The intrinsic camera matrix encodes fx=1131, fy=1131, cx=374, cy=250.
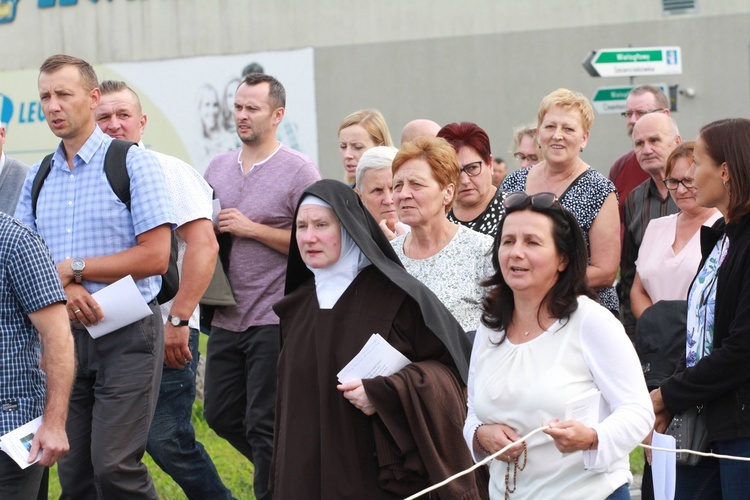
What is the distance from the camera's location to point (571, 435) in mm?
3479

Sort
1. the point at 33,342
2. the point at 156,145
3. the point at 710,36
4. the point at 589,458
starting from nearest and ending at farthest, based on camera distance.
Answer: the point at 589,458
the point at 33,342
the point at 710,36
the point at 156,145

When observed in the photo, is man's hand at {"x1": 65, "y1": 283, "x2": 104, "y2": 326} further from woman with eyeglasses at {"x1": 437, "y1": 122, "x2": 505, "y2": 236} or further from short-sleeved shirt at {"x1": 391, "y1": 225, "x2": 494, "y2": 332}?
woman with eyeglasses at {"x1": 437, "y1": 122, "x2": 505, "y2": 236}

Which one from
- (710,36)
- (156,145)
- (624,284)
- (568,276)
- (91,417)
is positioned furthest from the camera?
(156,145)

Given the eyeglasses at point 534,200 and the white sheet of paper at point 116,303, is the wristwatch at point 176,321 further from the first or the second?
the eyeglasses at point 534,200

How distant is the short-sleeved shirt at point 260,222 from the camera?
6293mm

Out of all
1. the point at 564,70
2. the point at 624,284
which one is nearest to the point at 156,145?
the point at 564,70

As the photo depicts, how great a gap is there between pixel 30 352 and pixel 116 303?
2.85ft

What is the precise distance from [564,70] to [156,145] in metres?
10.2

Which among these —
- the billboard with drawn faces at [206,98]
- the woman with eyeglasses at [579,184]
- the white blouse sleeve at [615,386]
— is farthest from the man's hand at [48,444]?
the billboard with drawn faces at [206,98]

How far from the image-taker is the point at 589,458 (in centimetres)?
357

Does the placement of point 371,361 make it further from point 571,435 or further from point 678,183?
point 678,183

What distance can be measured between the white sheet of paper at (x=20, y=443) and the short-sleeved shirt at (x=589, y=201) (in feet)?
10.1

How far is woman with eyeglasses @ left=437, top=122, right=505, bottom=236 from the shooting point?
5.91m

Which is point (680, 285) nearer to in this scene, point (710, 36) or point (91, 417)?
point (91, 417)
